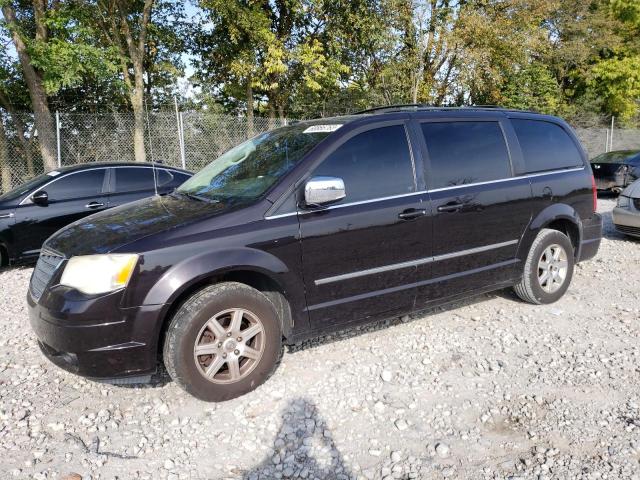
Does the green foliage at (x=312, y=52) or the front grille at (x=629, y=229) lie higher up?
the green foliage at (x=312, y=52)

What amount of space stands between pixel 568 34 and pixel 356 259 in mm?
30909

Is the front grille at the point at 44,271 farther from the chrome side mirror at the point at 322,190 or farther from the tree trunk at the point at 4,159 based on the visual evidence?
the tree trunk at the point at 4,159

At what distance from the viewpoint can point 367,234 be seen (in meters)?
3.52

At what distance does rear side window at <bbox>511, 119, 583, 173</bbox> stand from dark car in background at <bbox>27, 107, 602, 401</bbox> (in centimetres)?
3

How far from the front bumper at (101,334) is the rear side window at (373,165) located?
153 cm

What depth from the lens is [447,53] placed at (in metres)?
20.4

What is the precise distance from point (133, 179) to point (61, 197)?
3.41 feet

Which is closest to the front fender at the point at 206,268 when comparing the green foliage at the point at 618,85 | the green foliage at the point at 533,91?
the green foliage at the point at 533,91

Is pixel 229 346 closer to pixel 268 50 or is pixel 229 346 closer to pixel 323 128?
pixel 323 128

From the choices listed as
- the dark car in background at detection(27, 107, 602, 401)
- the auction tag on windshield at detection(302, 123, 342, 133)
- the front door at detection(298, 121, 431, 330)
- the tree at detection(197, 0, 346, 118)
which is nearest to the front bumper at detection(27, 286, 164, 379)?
the dark car in background at detection(27, 107, 602, 401)

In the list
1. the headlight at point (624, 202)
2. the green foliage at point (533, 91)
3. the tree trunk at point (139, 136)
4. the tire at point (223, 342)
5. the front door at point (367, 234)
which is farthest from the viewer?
the green foliage at point (533, 91)

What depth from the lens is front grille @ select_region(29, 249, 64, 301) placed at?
122 inches

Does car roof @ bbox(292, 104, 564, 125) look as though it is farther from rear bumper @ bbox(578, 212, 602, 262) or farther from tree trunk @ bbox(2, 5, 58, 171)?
tree trunk @ bbox(2, 5, 58, 171)

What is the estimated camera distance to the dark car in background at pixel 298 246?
2895 millimetres
